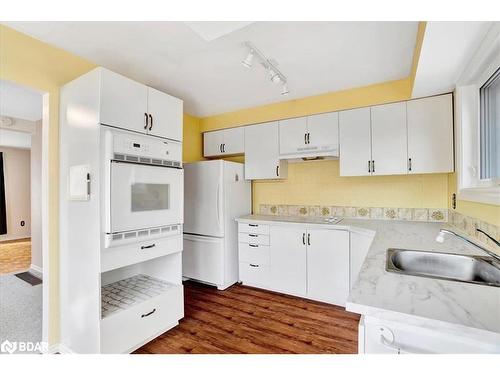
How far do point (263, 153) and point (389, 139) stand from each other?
56.2 inches

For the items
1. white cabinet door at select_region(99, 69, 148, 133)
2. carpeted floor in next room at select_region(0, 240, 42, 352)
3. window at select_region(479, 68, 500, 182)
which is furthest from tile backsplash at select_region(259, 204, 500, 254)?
carpeted floor in next room at select_region(0, 240, 42, 352)

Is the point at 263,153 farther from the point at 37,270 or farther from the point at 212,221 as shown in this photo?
the point at 37,270

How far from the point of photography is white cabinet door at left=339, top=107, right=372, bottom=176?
2.55 m

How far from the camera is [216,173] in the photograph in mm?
2967

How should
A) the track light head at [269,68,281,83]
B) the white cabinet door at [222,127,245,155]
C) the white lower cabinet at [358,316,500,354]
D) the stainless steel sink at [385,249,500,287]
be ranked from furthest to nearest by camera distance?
1. the white cabinet door at [222,127,245,155]
2. the track light head at [269,68,281,83]
3. the stainless steel sink at [385,249,500,287]
4. the white lower cabinet at [358,316,500,354]

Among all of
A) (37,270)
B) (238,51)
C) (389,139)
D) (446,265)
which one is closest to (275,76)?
(238,51)

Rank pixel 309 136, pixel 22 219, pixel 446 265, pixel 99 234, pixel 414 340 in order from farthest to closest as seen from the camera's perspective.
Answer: pixel 22 219 < pixel 309 136 < pixel 99 234 < pixel 446 265 < pixel 414 340

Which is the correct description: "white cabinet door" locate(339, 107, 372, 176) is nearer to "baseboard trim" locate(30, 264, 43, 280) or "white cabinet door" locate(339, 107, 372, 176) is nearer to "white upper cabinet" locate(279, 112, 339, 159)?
"white upper cabinet" locate(279, 112, 339, 159)

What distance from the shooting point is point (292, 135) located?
2.94 metres

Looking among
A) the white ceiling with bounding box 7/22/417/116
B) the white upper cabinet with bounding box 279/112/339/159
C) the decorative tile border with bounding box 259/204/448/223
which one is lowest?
the decorative tile border with bounding box 259/204/448/223

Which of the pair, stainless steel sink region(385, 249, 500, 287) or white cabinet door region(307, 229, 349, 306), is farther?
white cabinet door region(307, 229, 349, 306)

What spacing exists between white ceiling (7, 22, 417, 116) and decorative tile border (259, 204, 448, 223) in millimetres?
1403
